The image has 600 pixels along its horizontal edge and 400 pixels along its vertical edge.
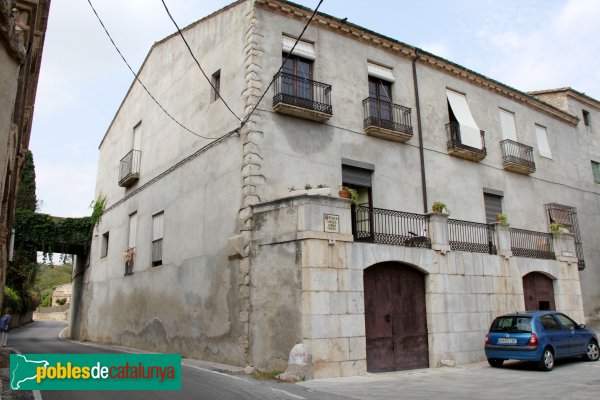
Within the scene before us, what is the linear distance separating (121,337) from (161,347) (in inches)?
160

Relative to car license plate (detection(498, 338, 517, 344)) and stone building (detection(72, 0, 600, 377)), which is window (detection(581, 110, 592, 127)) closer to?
stone building (detection(72, 0, 600, 377))

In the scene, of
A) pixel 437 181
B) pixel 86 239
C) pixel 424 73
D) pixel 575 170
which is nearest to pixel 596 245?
pixel 575 170

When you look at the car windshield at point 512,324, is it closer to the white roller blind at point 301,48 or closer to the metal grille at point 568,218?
the white roller blind at point 301,48

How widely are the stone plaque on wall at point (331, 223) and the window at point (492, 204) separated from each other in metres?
8.47

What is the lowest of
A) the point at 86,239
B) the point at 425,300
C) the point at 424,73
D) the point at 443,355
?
the point at 443,355

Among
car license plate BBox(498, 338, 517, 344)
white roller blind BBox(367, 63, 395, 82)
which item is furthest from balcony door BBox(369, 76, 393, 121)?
car license plate BBox(498, 338, 517, 344)

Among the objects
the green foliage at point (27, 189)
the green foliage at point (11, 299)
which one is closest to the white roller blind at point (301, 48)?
the green foliage at point (27, 189)

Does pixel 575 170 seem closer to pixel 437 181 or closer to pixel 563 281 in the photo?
pixel 563 281

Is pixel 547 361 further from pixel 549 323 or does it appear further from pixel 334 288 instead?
pixel 334 288

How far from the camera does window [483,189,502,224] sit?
17531 millimetres

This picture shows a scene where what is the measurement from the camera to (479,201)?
56.4 ft

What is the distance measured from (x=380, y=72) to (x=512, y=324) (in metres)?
8.71

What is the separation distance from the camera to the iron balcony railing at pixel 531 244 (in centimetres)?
1581

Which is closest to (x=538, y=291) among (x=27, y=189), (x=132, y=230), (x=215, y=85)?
(x=215, y=85)
